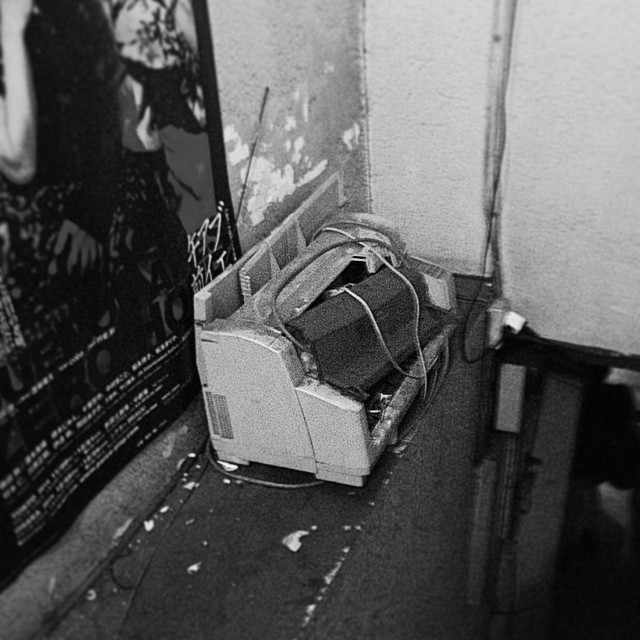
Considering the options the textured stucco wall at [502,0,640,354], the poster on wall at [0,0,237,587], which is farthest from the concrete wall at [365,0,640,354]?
the poster on wall at [0,0,237,587]

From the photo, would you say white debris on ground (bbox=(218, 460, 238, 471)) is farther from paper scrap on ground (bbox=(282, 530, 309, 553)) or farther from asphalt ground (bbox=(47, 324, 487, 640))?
paper scrap on ground (bbox=(282, 530, 309, 553))

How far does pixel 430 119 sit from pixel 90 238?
1.08 meters

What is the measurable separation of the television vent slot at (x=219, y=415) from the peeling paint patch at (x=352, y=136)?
89 centimetres

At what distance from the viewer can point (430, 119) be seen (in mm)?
1970

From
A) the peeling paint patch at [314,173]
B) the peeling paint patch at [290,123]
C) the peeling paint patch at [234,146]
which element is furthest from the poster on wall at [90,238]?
the peeling paint patch at [314,173]

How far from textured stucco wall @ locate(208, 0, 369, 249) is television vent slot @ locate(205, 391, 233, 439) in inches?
15.7

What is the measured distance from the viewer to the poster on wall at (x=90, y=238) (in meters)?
1.12

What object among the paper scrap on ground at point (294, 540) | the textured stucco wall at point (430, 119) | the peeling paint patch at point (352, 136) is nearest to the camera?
the paper scrap on ground at point (294, 540)

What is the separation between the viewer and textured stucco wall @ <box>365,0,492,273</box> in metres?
1.84

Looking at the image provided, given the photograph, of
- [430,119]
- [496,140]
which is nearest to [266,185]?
[430,119]

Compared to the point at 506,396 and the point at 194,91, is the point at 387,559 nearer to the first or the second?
the point at 506,396

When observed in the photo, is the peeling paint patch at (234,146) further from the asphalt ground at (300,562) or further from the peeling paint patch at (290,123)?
the asphalt ground at (300,562)

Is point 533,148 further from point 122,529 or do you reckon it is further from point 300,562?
point 122,529

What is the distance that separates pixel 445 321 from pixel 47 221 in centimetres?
105
